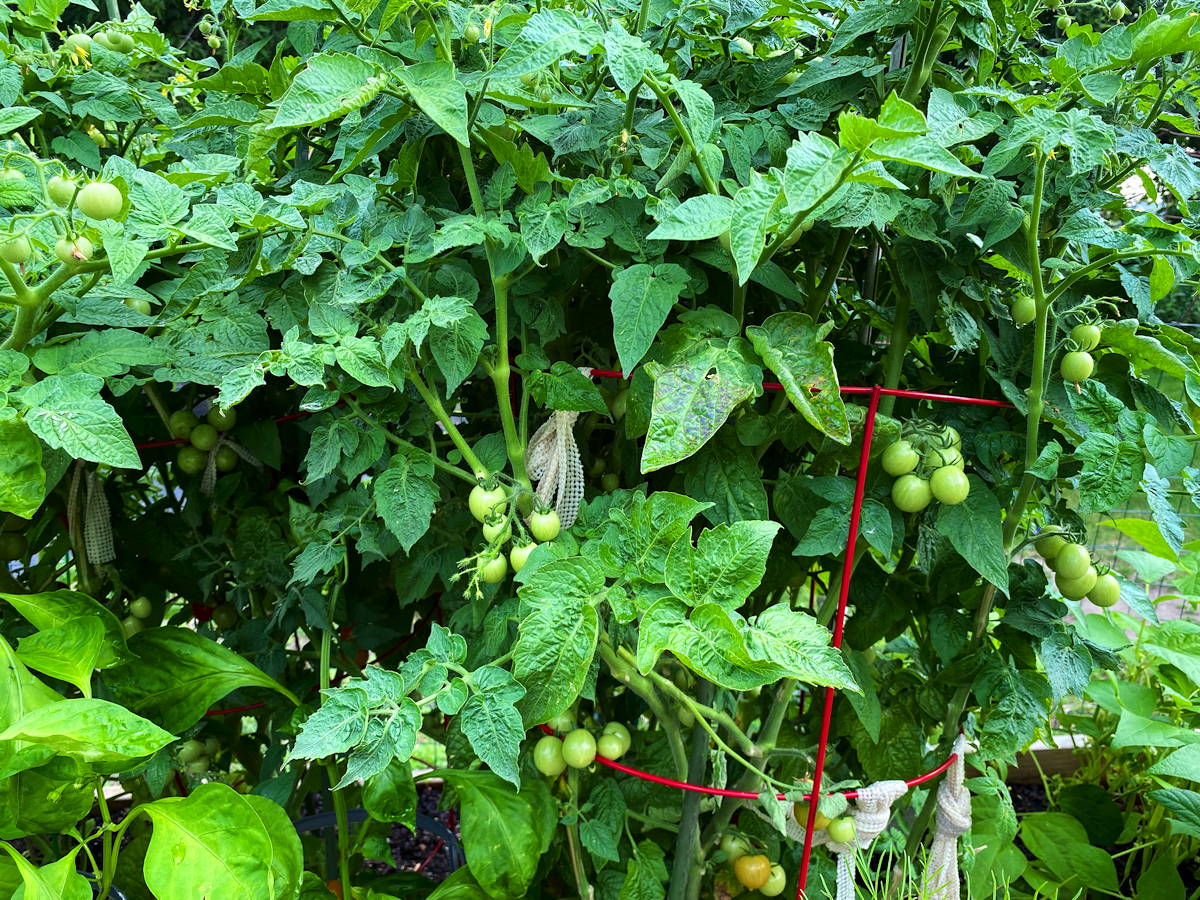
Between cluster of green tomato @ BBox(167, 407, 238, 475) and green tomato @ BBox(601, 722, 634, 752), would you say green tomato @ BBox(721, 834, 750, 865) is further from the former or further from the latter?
cluster of green tomato @ BBox(167, 407, 238, 475)

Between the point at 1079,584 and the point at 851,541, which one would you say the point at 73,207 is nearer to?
the point at 851,541

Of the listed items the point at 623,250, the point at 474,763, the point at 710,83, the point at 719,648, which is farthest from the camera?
the point at 474,763

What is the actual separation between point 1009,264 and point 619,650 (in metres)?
0.55

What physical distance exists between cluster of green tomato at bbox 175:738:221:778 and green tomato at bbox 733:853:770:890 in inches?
29.5

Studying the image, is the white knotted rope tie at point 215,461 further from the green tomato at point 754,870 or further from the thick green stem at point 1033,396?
the thick green stem at point 1033,396

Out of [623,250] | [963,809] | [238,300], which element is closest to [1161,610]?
[963,809]

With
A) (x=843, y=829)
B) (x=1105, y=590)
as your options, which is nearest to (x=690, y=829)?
(x=843, y=829)

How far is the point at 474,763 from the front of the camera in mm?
1099

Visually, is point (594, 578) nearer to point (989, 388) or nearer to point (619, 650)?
point (619, 650)

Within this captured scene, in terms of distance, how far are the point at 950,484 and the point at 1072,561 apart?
8.1 inches

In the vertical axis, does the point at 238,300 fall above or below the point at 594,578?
above

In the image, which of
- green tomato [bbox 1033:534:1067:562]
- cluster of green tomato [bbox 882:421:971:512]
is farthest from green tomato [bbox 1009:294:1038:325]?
green tomato [bbox 1033:534:1067:562]

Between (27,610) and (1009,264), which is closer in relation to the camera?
(1009,264)

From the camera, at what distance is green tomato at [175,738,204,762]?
125 cm
